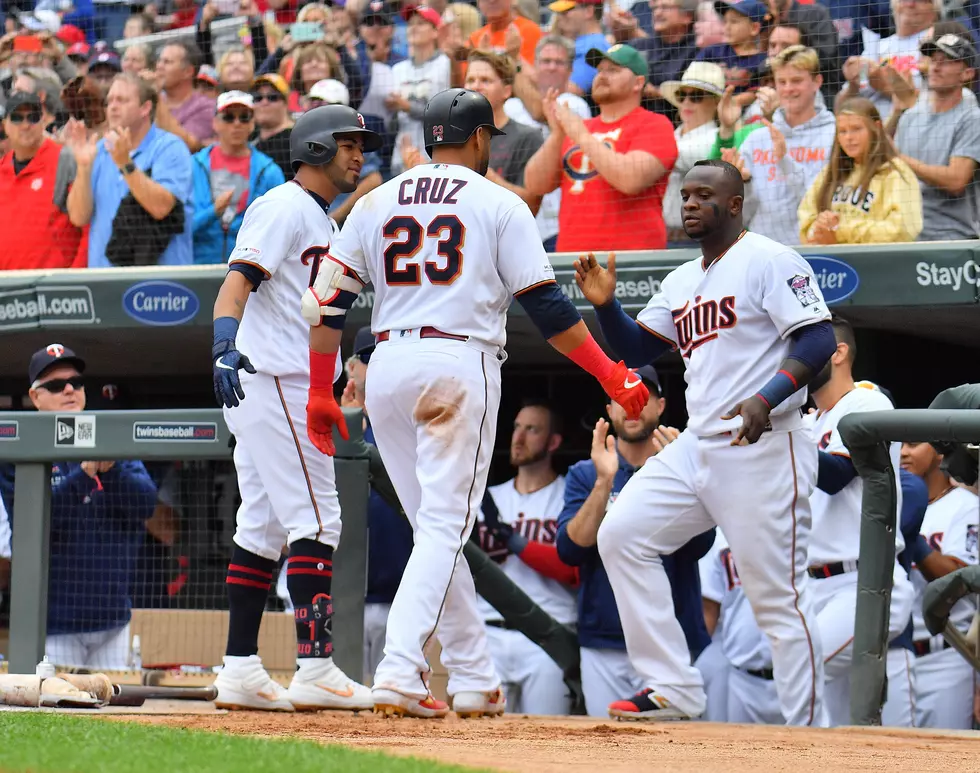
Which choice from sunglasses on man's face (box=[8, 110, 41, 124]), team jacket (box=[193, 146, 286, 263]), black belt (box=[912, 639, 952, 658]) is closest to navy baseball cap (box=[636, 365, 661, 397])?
black belt (box=[912, 639, 952, 658])

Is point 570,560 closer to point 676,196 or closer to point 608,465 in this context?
point 608,465

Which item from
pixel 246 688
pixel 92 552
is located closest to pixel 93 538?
pixel 92 552

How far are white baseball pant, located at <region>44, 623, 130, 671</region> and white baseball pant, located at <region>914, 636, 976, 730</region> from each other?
2.96 meters

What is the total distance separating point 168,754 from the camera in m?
2.42

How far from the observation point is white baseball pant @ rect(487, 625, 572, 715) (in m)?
5.45

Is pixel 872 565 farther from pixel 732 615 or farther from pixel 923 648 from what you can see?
pixel 923 648

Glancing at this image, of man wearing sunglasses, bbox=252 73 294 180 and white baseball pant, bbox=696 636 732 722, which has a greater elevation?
man wearing sunglasses, bbox=252 73 294 180

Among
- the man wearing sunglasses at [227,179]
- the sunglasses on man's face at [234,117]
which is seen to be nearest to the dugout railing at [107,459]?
the man wearing sunglasses at [227,179]

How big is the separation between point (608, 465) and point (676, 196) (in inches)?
82.7

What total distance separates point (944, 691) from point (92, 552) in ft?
10.6

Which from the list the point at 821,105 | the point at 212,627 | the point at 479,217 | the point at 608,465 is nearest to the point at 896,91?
the point at 821,105

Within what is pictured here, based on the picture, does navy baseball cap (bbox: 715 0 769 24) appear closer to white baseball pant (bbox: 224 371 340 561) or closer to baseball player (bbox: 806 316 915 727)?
baseball player (bbox: 806 316 915 727)

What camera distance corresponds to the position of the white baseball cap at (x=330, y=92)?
709cm

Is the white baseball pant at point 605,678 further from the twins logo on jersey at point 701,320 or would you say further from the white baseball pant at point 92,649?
the white baseball pant at point 92,649
